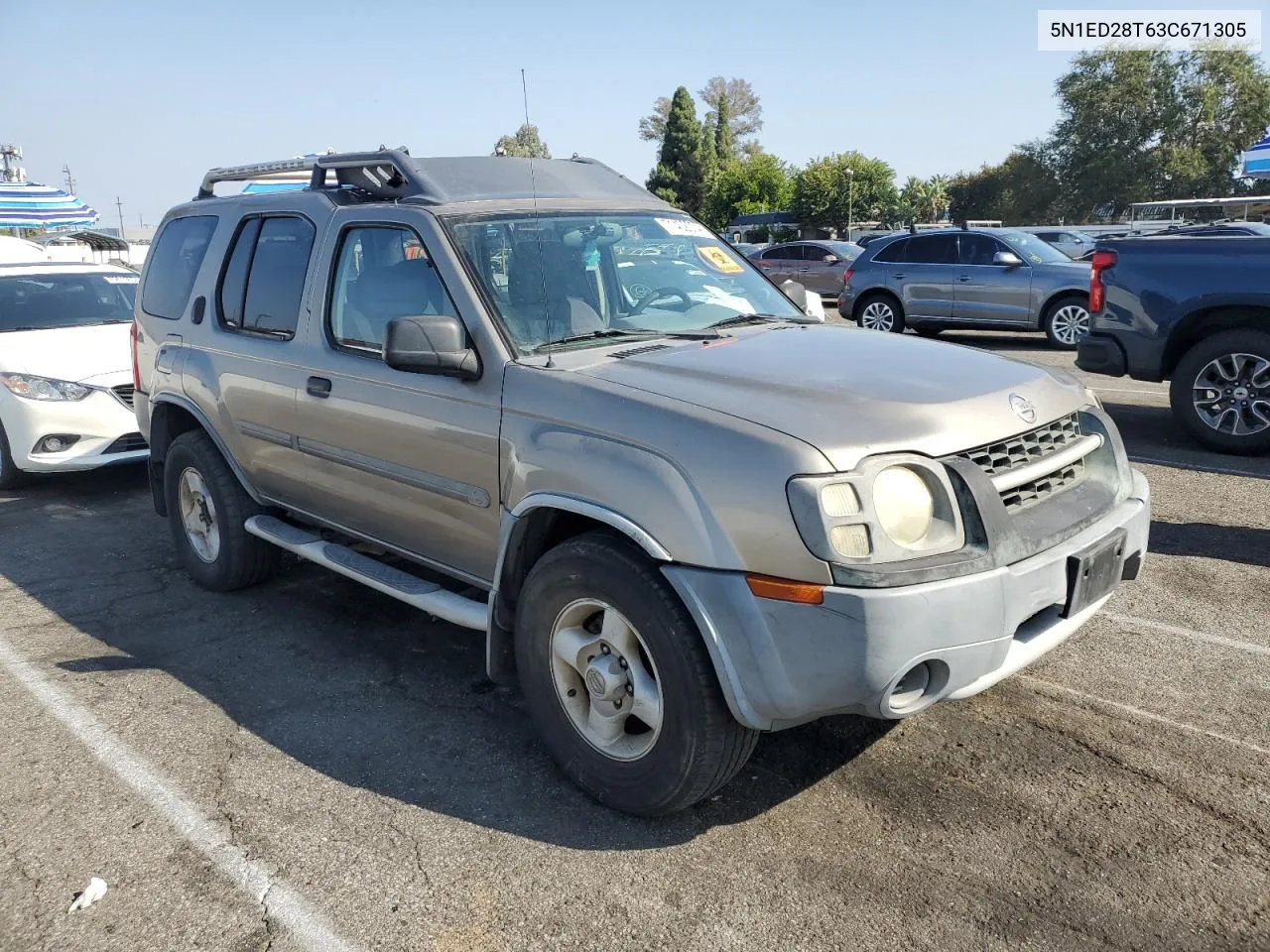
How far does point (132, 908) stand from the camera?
2.80 meters

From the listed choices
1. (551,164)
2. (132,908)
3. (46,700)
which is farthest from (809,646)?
(46,700)

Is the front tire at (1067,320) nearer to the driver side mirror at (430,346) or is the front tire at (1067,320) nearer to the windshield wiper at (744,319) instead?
the windshield wiper at (744,319)

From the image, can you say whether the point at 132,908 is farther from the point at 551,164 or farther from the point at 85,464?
the point at 85,464

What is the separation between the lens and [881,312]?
601 inches

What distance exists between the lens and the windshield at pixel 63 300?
795 cm

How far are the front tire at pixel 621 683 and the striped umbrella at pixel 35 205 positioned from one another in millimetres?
30216

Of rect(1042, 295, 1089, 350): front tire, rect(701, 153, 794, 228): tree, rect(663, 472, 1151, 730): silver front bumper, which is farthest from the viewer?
rect(701, 153, 794, 228): tree

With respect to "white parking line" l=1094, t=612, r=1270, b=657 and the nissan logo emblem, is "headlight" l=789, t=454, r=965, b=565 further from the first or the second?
"white parking line" l=1094, t=612, r=1270, b=657

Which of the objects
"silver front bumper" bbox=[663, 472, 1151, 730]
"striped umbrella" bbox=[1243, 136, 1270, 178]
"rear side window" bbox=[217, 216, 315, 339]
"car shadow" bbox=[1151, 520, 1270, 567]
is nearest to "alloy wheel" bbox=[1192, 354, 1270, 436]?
"car shadow" bbox=[1151, 520, 1270, 567]

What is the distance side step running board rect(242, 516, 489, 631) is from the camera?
3551mm

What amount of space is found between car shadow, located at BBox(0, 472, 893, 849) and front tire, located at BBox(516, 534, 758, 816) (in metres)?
0.18

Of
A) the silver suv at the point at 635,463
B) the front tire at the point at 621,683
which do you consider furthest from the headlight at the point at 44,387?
the front tire at the point at 621,683

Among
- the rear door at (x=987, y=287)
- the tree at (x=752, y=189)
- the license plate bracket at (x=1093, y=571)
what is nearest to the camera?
the license plate bracket at (x=1093, y=571)

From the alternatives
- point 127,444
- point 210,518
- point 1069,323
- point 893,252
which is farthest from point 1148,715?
point 893,252
